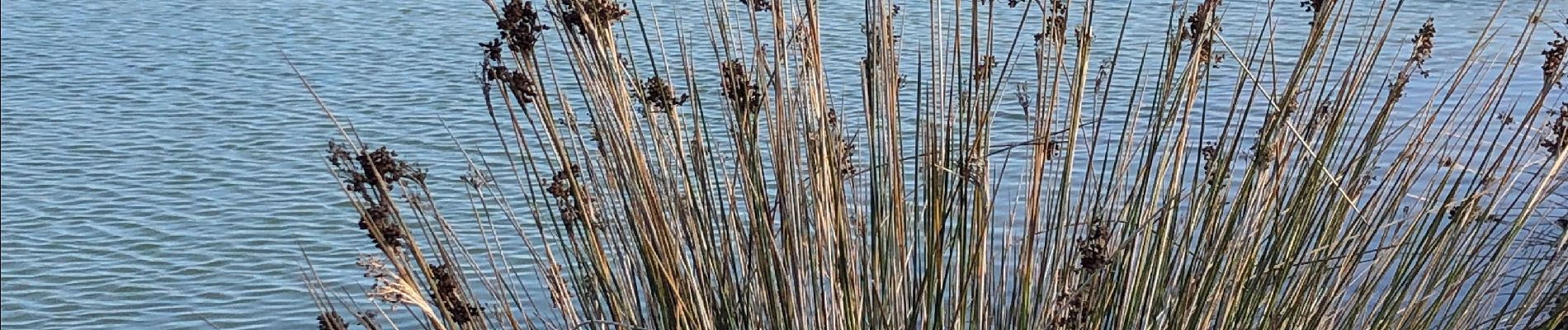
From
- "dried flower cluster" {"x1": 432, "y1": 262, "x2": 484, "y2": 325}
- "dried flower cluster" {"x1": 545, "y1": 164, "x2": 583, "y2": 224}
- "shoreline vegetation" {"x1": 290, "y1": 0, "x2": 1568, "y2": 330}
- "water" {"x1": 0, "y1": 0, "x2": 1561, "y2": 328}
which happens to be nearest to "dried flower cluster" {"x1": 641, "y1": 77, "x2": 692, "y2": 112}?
"shoreline vegetation" {"x1": 290, "y1": 0, "x2": 1568, "y2": 330}

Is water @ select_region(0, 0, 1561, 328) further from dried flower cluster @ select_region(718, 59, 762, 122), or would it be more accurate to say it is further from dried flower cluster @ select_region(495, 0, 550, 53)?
dried flower cluster @ select_region(495, 0, 550, 53)

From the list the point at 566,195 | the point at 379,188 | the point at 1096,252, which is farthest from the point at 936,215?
the point at 379,188

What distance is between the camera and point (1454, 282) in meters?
2.39

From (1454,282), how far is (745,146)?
949 millimetres

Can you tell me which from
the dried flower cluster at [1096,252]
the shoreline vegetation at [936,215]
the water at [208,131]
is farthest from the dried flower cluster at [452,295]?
the water at [208,131]

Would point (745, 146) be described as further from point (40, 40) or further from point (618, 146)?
point (40, 40)

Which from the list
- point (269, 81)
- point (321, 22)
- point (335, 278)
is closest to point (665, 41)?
point (269, 81)

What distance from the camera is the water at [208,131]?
197 inches

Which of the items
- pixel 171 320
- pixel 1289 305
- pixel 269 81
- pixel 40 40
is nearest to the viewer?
pixel 1289 305

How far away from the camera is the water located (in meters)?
4.99

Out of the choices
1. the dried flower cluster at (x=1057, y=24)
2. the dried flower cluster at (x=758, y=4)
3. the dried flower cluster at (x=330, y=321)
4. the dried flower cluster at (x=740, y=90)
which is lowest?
the dried flower cluster at (x=330, y=321)

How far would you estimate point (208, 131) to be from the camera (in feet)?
21.7

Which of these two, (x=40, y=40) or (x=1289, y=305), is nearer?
(x=1289, y=305)

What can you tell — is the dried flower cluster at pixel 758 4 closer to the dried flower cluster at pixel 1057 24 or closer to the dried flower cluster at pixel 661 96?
the dried flower cluster at pixel 661 96
